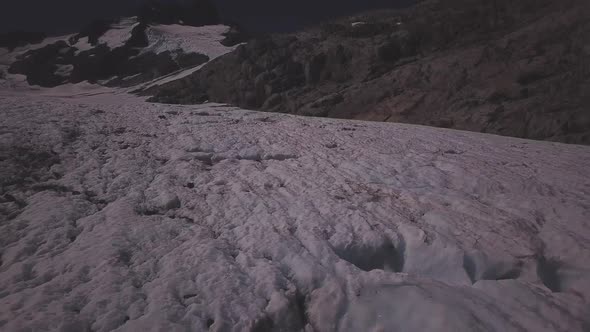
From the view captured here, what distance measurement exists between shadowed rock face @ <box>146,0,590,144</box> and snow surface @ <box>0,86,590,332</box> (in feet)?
19.5

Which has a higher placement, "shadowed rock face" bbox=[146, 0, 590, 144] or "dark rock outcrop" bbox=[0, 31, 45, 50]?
"dark rock outcrop" bbox=[0, 31, 45, 50]

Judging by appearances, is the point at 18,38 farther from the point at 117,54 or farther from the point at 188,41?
the point at 188,41

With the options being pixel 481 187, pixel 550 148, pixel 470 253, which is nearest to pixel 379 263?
pixel 470 253

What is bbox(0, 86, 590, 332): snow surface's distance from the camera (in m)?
3.70

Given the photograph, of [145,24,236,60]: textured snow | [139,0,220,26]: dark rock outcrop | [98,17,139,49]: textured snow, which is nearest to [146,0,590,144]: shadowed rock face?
[145,24,236,60]: textured snow

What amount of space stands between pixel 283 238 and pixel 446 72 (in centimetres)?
1657

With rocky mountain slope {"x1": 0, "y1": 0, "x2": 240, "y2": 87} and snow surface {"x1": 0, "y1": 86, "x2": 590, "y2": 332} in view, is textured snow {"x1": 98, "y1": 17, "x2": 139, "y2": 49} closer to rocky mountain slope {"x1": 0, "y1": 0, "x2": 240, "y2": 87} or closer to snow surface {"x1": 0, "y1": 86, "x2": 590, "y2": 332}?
rocky mountain slope {"x1": 0, "y1": 0, "x2": 240, "y2": 87}

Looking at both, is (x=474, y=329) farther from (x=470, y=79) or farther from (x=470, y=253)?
(x=470, y=79)

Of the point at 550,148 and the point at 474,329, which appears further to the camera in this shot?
the point at 550,148

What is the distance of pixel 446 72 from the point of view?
17.3 m

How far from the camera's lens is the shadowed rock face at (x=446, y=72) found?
1371 cm

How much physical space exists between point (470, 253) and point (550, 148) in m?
8.79

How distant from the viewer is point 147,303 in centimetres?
374

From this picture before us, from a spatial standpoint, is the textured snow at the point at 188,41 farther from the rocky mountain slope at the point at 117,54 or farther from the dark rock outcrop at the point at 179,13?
the dark rock outcrop at the point at 179,13
